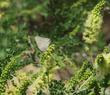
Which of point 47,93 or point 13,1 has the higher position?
point 13,1

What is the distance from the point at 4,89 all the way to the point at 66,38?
133 cm

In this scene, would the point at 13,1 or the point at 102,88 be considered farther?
the point at 13,1

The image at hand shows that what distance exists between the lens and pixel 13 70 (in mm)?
2834

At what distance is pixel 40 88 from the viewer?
257 cm

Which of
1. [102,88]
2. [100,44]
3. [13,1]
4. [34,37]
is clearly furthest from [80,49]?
[13,1]

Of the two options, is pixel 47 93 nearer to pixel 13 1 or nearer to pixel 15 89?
pixel 15 89

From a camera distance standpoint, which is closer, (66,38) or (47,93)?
(47,93)

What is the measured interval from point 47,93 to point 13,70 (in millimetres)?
296

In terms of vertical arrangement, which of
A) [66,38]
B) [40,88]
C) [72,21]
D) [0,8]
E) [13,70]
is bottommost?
[40,88]


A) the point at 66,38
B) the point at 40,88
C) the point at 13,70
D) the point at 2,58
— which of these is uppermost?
the point at 66,38

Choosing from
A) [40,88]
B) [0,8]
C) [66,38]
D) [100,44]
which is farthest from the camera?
[0,8]

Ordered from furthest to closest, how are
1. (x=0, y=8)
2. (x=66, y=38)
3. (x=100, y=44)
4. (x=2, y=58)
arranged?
(x=0, y=8)
(x=100, y=44)
(x=66, y=38)
(x=2, y=58)

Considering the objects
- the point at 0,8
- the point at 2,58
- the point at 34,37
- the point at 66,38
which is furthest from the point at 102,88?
the point at 0,8

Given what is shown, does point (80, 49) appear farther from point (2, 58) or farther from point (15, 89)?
point (15, 89)
